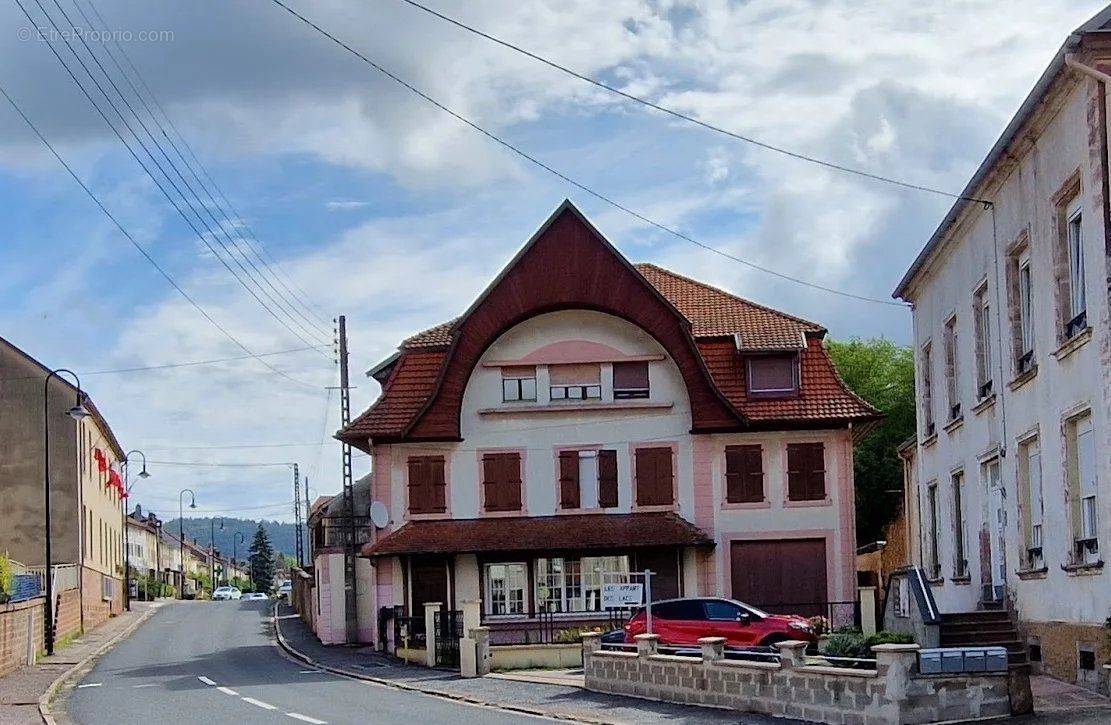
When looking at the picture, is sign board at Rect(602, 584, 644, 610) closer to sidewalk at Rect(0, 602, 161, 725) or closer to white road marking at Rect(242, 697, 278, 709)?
white road marking at Rect(242, 697, 278, 709)

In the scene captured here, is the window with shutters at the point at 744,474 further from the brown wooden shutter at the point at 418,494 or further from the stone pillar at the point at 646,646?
the stone pillar at the point at 646,646

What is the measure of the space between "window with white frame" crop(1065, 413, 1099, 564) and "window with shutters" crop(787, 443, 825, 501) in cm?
2165

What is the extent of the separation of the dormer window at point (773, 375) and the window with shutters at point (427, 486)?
921cm

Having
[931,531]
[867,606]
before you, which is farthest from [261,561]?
[931,531]

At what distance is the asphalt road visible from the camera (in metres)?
22.7

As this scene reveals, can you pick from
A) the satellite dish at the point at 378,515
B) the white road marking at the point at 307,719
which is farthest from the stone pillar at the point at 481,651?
the satellite dish at the point at 378,515

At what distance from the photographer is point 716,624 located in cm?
3106

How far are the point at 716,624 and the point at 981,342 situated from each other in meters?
8.48

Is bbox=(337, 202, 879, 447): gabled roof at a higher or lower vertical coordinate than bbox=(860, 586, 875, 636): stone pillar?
higher

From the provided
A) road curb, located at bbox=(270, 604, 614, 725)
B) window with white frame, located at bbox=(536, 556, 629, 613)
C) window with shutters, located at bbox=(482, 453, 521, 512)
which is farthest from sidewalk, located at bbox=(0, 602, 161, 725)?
window with white frame, located at bbox=(536, 556, 629, 613)

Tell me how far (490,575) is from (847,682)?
2358 cm

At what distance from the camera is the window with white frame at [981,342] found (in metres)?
26.0

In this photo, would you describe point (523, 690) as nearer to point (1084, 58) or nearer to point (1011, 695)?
point (1011, 695)

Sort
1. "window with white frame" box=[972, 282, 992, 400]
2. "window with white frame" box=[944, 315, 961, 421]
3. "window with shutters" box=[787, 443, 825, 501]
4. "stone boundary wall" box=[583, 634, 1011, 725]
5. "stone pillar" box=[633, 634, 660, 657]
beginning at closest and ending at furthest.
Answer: "stone boundary wall" box=[583, 634, 1011, 725]
"stone pillar" box=[633, 634, 660, 657]
"window with white frame" box=[972, 282, 992, 400]
"window with white frame" box=[944, 315, 961, 421]
"window with shutters" box=[787, 443, 825, 501]
